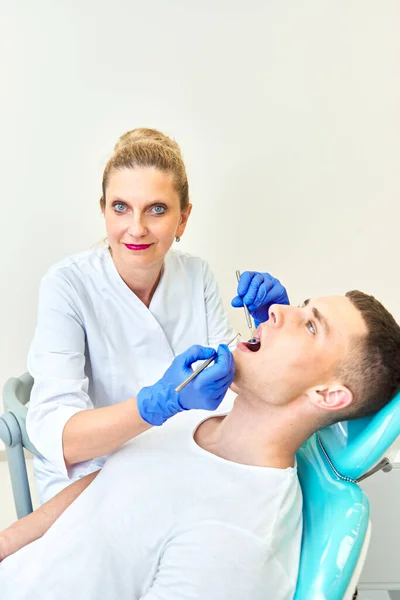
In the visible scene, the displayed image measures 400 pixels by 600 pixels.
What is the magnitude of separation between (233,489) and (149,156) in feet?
2.59

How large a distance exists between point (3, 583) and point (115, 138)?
1430 millimetres

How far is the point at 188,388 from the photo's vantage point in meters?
1.08

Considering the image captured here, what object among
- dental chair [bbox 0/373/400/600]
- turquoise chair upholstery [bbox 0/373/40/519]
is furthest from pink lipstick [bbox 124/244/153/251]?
dental chair [bbox 0/373/400/600]

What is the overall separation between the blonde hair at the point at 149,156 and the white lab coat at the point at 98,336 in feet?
0.68

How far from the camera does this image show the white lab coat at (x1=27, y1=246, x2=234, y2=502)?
49.9 inches

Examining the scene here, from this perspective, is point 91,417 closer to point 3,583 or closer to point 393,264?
point 3,583

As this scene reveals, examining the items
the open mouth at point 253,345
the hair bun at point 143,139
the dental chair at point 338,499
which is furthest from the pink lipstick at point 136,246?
the dental chair at point 338,499

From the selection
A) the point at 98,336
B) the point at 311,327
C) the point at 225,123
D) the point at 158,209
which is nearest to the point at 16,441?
the point at 98,336

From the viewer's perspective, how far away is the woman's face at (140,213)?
1359 mm

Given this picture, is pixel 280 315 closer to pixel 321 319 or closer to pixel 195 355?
pixel 321 319

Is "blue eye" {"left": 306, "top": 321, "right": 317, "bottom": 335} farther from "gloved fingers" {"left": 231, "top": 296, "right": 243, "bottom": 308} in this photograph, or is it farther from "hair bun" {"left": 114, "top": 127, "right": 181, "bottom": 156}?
"hair bun" {"left": 114, "top": 127, "right": 181, "bottom": 156}

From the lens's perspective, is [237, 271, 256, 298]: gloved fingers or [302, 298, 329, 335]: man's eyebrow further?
[237, 271, 256, 298]: gloved fingers

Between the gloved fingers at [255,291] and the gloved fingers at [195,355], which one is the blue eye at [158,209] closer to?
the gloved fingers at [255,291]

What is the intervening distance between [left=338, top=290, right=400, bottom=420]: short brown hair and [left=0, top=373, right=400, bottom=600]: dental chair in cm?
4
